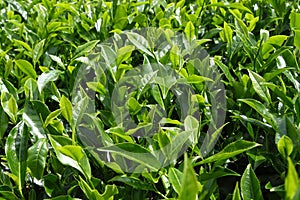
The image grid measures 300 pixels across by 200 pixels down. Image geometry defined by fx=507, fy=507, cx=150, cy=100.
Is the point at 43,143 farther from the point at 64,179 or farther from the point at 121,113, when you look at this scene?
the point at 121,113

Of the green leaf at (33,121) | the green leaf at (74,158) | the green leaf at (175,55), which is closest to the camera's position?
the green leaf at (74,158)

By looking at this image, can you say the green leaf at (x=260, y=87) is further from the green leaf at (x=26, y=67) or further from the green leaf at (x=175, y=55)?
the green leaf at (x=26, y=67)

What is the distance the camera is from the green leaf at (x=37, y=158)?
1.43m

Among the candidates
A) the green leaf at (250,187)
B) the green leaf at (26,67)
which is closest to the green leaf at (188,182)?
the green leaf at (250,187)

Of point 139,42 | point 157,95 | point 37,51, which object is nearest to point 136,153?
point 157,95

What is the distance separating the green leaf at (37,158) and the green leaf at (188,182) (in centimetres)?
61

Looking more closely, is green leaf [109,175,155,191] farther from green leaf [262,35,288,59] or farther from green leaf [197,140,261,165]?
green leaf [262,35,288,59]

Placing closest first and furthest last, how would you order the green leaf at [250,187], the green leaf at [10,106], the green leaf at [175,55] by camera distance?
the green leaf at [250,187] → the green leaf at [10,106] → the green leaf at [175,55]

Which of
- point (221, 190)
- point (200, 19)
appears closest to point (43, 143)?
point (221, 190)

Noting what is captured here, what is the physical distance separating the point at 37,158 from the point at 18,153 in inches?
2.8

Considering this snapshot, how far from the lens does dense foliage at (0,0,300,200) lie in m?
1.34

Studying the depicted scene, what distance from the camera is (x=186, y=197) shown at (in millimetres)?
918

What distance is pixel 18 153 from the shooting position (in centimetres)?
147

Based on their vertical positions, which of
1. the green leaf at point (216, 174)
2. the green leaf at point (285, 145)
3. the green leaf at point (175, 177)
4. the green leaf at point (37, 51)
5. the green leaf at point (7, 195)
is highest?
the green leaf at point (37, 51)
